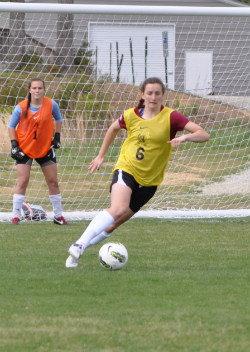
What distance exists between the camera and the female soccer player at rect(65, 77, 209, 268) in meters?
6.89

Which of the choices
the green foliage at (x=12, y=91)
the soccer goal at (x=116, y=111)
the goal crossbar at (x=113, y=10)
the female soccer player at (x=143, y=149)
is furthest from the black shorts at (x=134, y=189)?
the green foliage at (x=12, y=91)

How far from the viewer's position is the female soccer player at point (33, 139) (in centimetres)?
1005

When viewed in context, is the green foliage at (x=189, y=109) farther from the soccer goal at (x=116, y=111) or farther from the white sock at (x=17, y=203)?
the white sock at (x=17, y=203)

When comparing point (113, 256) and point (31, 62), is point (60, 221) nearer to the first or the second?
point (31, 62)

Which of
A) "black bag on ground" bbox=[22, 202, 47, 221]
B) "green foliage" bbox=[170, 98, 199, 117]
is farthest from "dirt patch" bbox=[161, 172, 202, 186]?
"black bag on ground" bbox=[22, 202, 47, 221]

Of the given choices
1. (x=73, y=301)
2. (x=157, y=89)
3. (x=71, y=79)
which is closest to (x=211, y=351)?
(x=73, y=301)

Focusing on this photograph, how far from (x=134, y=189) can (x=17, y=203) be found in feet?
11.4

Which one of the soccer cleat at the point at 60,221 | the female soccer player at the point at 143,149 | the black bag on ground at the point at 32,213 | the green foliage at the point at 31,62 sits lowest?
the black bag on ground at the point at 32,213

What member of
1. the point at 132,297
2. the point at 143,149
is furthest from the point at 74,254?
the point at 143,149

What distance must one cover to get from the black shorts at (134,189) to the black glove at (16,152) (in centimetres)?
313

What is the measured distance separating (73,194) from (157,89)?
21.0 feet

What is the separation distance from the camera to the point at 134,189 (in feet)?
23.2

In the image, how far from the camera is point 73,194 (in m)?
13.1

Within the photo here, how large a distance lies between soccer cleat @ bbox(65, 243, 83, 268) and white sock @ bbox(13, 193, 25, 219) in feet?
10.9
